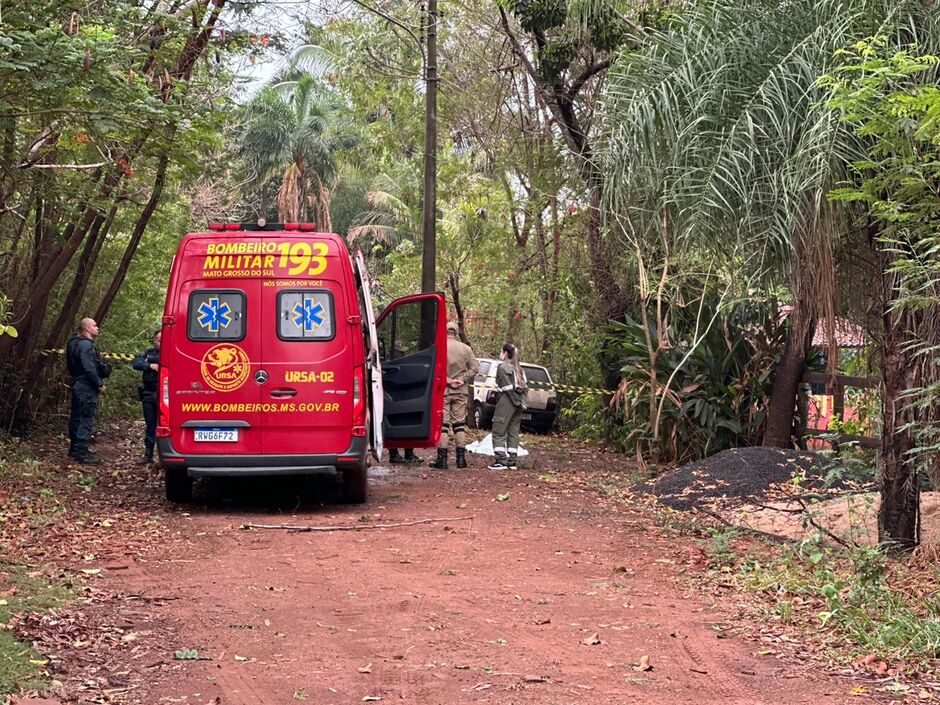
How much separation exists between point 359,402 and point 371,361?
529 mm

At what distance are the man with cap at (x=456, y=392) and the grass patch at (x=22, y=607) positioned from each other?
8311 mm

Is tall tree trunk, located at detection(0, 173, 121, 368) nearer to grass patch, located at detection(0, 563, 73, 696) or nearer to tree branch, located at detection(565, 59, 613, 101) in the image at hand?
tree branch, located at detection(565, 59, 613, 101)

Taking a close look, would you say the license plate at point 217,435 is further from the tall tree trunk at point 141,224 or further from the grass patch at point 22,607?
the tall tree trunk at point 141,224

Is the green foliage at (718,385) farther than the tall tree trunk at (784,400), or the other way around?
the green foliage at (718,385)

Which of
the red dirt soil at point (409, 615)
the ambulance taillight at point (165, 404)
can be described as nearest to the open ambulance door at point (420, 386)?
the red dirt soil at point (409, 615)

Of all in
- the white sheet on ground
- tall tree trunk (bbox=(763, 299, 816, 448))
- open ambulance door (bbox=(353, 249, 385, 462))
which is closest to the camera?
open ambulance door (bbox=(353, 249, 385, 462))

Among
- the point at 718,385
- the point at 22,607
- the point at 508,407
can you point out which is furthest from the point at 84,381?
the point at 22,607

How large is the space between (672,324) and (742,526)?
21.5ft

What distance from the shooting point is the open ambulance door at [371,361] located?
11597mm

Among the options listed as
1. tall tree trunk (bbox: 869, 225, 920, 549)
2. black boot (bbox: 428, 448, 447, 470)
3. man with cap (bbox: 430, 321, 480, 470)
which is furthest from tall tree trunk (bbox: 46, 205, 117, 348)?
tall tree trunk (bbox: 869, 225, 920, 549)

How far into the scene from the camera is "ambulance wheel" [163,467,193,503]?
1148 cm

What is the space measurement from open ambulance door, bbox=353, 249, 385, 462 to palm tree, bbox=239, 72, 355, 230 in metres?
32.7

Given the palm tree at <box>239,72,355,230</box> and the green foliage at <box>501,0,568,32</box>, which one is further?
the palm tree at <box>239,72,355,230</box>

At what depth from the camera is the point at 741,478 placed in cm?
1250
